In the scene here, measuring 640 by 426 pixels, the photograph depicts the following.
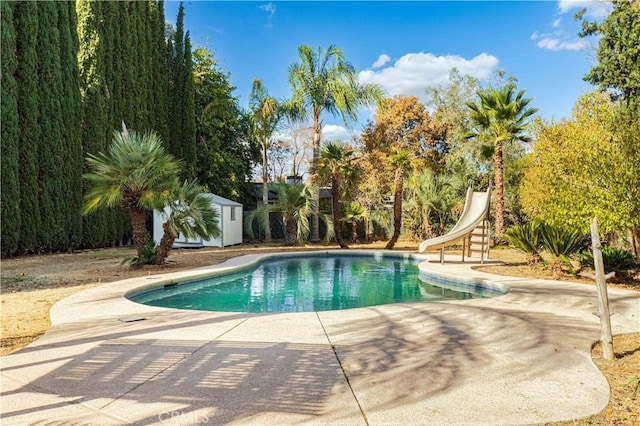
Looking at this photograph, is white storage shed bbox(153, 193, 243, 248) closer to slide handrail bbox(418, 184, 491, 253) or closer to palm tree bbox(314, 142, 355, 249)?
palm tree bbox(314, 142, 355, 249)

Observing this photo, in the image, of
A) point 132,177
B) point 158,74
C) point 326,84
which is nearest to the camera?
point 132,177

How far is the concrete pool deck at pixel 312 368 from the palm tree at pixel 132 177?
15.7ft

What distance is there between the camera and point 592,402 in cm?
289

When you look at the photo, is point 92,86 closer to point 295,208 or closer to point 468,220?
point 295,208

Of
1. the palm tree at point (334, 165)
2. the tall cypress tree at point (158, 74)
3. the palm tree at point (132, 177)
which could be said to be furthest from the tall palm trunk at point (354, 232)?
the tall cypress tree at point (158, 74)

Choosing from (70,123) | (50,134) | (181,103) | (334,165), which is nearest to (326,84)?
(334,165)

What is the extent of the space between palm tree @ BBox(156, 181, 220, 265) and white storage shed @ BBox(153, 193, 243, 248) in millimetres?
5766

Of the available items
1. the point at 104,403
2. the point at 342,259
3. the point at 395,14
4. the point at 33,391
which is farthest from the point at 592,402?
the point at 395,14

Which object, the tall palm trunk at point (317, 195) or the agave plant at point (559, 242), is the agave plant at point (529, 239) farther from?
the tall palm trunk at point (317, 195)

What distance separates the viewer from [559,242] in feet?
28.8

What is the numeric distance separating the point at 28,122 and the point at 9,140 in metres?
1.16

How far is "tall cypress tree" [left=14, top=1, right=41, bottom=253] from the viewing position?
45.1ft

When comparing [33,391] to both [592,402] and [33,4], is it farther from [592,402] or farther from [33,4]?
[33,4]

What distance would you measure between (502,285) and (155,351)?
655 cm
